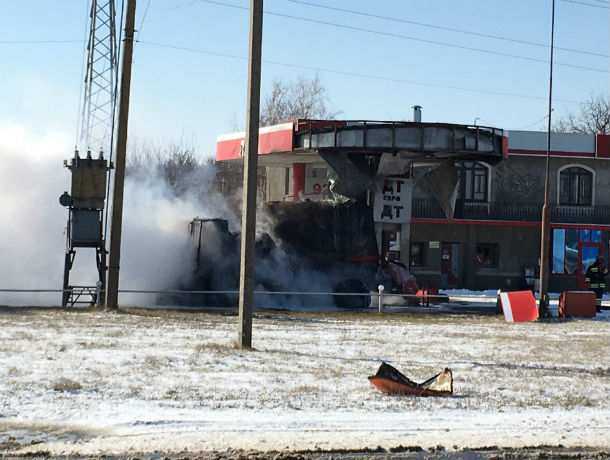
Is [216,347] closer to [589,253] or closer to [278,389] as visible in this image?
[278,389]

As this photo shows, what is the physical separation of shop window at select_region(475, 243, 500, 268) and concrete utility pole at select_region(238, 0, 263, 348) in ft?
115

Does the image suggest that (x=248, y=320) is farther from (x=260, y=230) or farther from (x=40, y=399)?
(x=260, y=230)

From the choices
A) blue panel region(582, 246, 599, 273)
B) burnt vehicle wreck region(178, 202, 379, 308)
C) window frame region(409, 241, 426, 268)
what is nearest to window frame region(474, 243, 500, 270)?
window frame region(409, 241, 426, 268)

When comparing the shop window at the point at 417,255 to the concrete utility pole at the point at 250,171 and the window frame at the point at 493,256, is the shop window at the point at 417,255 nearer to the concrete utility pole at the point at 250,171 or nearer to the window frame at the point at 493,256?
the window frame at the point at 493,256

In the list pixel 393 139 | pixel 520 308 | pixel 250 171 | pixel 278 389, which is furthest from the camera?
pixel 393 139

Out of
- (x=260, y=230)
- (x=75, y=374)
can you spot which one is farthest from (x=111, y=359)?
(x=260, y=230)

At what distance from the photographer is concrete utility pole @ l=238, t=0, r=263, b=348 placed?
1550 cm

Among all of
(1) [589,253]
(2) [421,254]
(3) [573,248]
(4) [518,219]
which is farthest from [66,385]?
(1) [589,253]

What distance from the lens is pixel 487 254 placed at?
49750 mm

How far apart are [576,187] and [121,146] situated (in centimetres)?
3403

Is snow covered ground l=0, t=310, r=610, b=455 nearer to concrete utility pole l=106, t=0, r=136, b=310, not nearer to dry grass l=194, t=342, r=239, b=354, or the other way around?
dry grass l=194, t=342, r=239, b=354

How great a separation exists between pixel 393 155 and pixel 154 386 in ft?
71.4

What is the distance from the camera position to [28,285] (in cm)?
2855

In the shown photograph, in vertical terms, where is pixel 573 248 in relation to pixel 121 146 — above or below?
below
